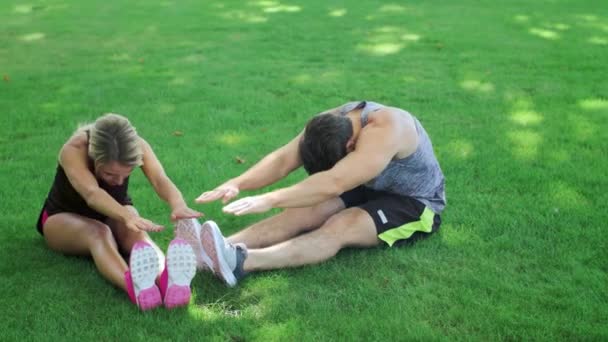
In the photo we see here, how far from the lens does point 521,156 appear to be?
5531 millimetres

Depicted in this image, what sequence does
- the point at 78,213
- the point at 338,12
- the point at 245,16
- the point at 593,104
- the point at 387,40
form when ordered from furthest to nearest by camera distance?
the point at 338,12 < the point at 245,16 < the point at 387,40 < the point at 593,104 < the point at 78,213

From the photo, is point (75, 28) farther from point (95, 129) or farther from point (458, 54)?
point (95, 129)

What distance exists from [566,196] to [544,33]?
542 centimetres

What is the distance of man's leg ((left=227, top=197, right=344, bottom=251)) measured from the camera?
4.16 metres

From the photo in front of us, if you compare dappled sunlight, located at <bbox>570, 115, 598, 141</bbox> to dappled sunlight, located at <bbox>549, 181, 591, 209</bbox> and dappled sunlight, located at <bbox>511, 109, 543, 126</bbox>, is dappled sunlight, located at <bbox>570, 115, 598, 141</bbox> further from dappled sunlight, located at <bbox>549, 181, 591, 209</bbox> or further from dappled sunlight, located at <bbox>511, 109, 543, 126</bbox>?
dappled sunlight, located at <bbox>549, 181, 591, 209</bbox>

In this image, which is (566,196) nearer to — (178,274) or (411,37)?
(178,274)

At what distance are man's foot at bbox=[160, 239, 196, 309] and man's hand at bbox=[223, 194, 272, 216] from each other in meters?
0.29

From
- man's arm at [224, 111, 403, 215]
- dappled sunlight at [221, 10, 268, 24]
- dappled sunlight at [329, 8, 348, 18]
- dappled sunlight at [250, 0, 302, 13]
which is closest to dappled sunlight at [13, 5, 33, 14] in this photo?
dappled sunlight at [221, 10, 268, 24]

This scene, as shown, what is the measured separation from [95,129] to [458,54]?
19.3 feet

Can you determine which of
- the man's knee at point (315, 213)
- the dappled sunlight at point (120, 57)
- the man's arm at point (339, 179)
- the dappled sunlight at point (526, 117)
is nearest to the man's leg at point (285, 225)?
the man's knee at point (315, 213)

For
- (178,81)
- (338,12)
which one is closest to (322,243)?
(178,81)

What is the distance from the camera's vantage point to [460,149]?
5.73 meters

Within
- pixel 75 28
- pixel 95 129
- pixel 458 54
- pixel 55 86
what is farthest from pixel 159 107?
pixel 75 28

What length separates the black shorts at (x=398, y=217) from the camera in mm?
4113
